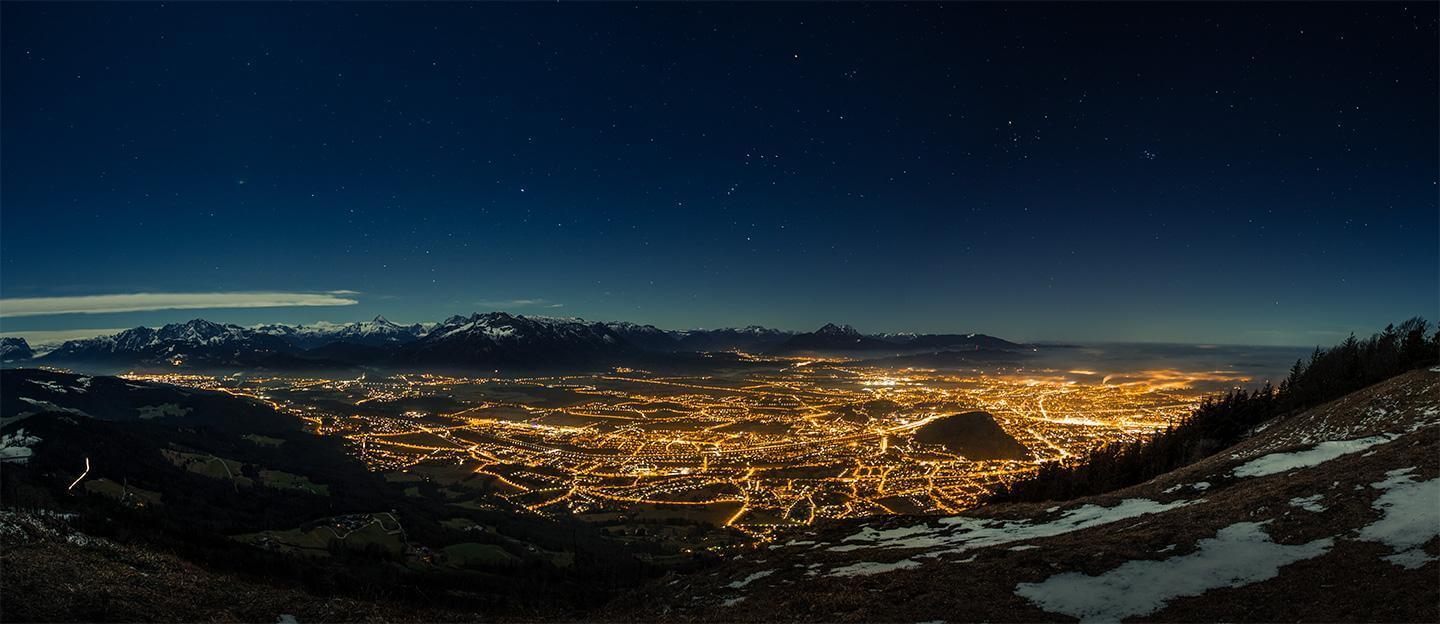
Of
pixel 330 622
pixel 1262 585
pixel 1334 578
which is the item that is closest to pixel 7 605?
pixel 330 622

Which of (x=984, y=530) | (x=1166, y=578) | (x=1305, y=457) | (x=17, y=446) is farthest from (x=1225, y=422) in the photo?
(x=17, y=446)

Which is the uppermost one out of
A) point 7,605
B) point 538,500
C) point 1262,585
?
point 1262,585

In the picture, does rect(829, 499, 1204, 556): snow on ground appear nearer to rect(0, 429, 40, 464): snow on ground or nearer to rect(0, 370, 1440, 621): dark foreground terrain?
rect(0, 370, 1440, 621): dark foreground terrain

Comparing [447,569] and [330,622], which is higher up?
[330,622]

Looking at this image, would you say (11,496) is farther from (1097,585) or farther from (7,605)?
(1097,585)

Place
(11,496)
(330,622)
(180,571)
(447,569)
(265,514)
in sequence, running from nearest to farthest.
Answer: (330,622)
(180,571)
(11,496)
(447,569)
(265,514)

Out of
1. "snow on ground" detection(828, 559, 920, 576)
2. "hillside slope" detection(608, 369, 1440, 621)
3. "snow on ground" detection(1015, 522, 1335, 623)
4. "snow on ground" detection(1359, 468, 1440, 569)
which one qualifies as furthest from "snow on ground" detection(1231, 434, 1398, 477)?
"snow on ground" detection(828, 559, 920, 576)

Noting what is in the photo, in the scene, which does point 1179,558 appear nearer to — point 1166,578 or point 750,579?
point 1166,578
